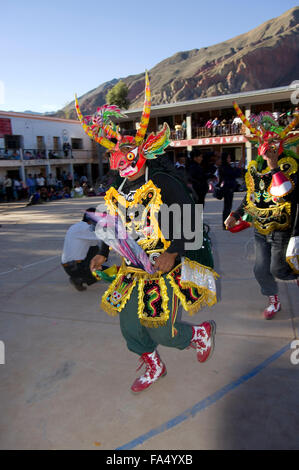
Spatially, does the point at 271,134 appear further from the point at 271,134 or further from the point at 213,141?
the point at 213,141

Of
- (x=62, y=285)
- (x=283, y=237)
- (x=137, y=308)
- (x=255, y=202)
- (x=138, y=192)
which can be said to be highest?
(x=138, y=192)

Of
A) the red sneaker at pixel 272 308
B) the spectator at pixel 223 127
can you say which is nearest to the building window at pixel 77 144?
the spectator at pixel 223 127

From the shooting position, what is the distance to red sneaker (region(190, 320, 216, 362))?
2848 mm

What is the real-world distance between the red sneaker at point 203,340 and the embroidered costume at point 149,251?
58 millimetres

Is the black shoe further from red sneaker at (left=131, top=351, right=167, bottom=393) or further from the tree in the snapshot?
the tree

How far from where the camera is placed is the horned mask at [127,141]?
8.53ft

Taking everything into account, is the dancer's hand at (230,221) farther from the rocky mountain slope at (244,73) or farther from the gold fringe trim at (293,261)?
the rocky mountain slope at (244,73)

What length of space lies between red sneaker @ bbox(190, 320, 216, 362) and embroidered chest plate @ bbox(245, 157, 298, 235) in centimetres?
130

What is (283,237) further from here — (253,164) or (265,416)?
(265,416)

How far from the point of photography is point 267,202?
3.63 meters

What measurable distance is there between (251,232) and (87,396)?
6424 millimetres

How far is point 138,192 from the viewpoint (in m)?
2.63

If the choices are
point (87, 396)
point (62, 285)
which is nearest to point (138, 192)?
point (87, 396)

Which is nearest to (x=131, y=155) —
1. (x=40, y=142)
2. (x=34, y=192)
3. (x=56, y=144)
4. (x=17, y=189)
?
(x=34, y=192)
